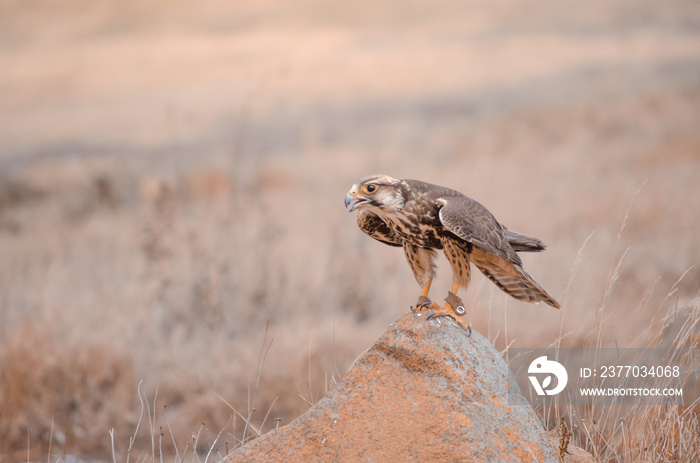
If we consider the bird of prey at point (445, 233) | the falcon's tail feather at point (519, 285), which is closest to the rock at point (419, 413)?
the bird of prey at point (445, 233)

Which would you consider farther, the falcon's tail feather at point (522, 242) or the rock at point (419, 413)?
the falcon's tail feather at point (522, 242)

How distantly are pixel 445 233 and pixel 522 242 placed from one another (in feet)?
1.44

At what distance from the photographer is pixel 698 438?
11.1 ft

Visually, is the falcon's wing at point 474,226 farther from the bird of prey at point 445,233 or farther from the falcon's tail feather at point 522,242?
the falcon's tail feather at point 522,242

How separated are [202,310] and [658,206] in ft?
29.8

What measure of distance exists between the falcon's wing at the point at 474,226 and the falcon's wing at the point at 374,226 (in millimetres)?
377

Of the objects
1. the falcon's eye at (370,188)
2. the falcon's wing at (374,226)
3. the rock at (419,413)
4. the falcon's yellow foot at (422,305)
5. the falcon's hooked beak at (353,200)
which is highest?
the falcon's eye at (370,188)

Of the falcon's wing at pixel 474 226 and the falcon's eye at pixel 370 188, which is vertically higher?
the falcon's eye at pixel 370 188

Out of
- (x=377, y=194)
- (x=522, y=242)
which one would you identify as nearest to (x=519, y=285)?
(x=522, y=242)

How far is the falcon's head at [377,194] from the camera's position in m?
2.81

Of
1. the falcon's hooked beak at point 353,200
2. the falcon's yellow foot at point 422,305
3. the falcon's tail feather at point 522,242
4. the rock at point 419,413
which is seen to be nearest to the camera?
the rock at point 419,413

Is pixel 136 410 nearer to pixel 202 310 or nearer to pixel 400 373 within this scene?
pixel 202 310

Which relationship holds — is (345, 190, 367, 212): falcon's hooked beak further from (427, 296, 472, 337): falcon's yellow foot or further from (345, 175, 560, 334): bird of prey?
(427, 296, 472, 337): falcon's yellow foot

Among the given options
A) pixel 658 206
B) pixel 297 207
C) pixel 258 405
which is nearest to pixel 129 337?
pixel 258 405
